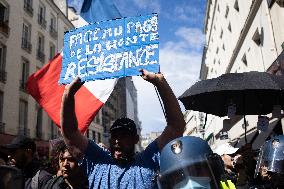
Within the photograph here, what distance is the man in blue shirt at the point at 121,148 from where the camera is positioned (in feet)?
8.87

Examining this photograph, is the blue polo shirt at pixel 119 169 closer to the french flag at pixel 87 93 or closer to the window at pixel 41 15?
the french flag at pixel 87 93

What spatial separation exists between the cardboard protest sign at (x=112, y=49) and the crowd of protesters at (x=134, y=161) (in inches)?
19.5

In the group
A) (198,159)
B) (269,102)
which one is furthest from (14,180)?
(269,102)

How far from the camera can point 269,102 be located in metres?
5.99

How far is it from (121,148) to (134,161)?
0.15m

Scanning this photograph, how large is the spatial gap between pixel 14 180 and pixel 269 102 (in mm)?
5232

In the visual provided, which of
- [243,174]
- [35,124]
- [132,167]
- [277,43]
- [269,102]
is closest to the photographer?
[132,167]

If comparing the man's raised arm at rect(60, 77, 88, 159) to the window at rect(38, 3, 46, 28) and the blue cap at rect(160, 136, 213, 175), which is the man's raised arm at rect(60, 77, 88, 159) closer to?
the blue cap at rect(160, 136, 213, 175)

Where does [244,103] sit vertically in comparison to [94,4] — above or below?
below

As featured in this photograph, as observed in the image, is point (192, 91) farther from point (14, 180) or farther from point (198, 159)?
point (14, 180)

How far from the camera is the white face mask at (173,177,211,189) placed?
6.20 feet

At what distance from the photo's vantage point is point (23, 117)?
2205 centimetres

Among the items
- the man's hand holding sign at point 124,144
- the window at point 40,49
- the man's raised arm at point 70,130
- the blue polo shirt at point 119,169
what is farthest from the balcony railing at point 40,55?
the blue polo shirt at point 119,169

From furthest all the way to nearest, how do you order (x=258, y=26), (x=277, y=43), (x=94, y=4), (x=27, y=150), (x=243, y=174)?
1. (x=258, y=26)
2. (x=277, y=43)
3. (x=94, y=4)
4. (x=243, y=174)
5. (x=27, y=150)
